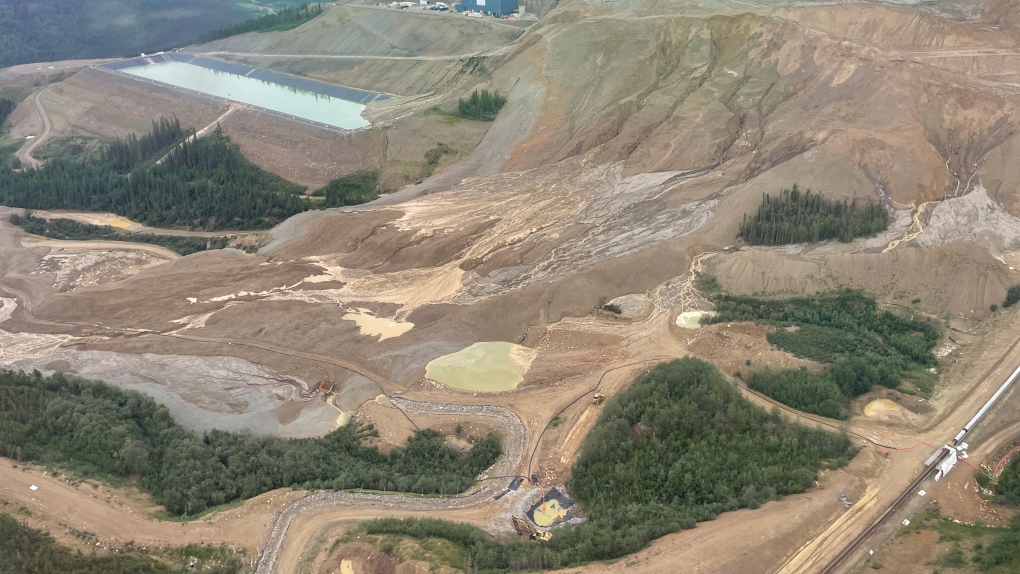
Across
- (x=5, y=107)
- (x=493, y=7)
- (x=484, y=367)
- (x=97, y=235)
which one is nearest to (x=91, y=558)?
(x=484, y=367)

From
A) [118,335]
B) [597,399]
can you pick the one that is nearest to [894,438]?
[597,399]

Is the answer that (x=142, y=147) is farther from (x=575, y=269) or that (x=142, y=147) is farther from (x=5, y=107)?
(x=575, y=269)

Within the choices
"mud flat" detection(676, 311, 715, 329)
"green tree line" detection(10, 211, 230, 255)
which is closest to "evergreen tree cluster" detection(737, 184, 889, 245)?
"mud flat" detection(676, 311, 715, 329)

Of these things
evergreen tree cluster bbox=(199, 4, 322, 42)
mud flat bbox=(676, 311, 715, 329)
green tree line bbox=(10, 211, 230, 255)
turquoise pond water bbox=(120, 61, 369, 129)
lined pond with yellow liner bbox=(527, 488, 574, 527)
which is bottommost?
lined pond with yellow liner bbox=(527, 488, 574, 527)

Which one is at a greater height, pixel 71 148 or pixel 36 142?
pixel 36 142

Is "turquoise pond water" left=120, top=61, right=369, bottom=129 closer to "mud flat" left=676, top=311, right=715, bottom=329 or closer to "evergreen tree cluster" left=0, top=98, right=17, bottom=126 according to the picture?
"evergreen tree cluster" left=0, top=98, right=17, bottom=126

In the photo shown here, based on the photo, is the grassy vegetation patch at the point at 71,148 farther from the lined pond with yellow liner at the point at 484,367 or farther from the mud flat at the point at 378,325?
the lined pond with yellow liner at the point at 484,367
